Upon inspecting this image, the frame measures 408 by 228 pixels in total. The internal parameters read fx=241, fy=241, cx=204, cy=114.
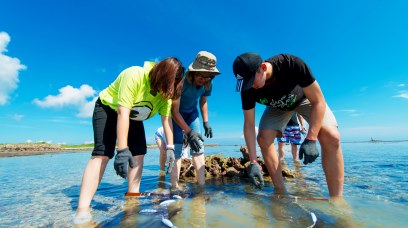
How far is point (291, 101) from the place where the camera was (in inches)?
140

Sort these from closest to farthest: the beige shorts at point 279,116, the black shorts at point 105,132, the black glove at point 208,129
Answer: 1. the black shorts at point 105,132
2. the beige shorts at point 279,116
3. the black glove at point 208,129

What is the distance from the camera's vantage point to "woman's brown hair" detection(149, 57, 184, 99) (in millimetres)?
3154

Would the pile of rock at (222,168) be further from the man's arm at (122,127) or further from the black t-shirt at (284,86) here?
the man's arm at (122,127)

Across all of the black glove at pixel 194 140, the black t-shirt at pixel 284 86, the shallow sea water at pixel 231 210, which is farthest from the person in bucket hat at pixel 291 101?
the black glove at pixel 194 140

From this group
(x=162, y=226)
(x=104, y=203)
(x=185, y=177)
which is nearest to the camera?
(x=162, y=226)

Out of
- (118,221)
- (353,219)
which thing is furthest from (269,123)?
(118,221)

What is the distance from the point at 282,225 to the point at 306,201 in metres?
1.07

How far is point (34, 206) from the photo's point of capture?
380 cm

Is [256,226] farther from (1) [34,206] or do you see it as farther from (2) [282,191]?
(1) [34,206]

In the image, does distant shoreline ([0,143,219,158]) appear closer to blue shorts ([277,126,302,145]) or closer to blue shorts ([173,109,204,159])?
blue shorts ([173,109,204,159])

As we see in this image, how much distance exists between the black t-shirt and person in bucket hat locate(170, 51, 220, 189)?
36.8 inches

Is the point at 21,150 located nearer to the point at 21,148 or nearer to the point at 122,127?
the point at 21,148

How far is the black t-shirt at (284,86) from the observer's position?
318 centimetres

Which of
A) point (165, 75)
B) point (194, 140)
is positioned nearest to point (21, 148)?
point (194, 140)
